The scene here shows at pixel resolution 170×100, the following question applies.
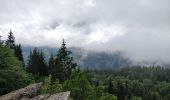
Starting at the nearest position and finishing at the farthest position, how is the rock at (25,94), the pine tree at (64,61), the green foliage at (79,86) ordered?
1. the rock at (25,94)
2. the green foliage at (79,86)
3. the pine tree at (64,61)

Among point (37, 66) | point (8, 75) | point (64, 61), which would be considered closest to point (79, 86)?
point (8, 75)

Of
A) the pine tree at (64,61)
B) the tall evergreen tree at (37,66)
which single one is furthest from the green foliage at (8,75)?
the tall evergreen tree at (37,66)

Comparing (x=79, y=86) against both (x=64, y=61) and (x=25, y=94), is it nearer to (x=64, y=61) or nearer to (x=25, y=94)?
(x=25, y=94)

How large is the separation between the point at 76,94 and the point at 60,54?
32821 mm

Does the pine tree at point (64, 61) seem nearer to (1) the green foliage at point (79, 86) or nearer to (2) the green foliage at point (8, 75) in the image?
(1) the green foliage at point (79, 86)

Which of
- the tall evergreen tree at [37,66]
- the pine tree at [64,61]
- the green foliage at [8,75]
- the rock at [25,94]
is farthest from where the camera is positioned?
the tall evergreen tree at [37,66]

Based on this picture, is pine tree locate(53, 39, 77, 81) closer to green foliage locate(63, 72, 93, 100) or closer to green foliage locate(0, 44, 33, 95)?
green foliage locate(63, 72, 93, 100)

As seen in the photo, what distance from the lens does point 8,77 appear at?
1759 inches

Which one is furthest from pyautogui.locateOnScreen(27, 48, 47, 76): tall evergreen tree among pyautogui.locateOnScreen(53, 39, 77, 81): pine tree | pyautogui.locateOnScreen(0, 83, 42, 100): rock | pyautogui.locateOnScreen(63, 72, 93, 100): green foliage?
pyautogui.locateOnScreen(0, 83, 42, 100): rock

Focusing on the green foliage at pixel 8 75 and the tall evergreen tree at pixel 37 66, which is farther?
the tall evergreen tree at pixel 37 66

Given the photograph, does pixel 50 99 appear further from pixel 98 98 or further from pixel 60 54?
pixel 60 54

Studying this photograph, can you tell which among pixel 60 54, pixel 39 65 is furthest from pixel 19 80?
pixel 39 65

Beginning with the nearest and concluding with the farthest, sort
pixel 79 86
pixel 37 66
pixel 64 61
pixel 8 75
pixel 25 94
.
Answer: pixel 25 94 < pixel 8 75 < pixel 79 86 < pixel 64 61 < pixel 37 66

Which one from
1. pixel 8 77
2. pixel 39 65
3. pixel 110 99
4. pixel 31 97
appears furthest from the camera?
pixel 39 65
